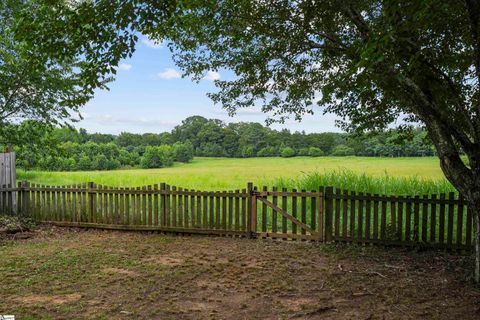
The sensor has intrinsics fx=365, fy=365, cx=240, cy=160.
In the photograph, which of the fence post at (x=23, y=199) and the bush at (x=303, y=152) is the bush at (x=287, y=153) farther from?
the fence post at (x=23, y=199)

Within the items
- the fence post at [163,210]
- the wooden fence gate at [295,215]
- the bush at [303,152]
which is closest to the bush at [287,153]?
the bush at [303,152]

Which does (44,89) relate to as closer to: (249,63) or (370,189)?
(249,63)

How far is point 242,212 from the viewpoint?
816 centimetres

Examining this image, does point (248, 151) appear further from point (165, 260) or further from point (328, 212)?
point (165, 260)

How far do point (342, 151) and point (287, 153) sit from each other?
9.44 ft

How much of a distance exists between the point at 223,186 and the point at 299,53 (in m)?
7.93

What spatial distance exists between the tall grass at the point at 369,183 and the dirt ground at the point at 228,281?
205 inches

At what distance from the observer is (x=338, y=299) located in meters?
4.45

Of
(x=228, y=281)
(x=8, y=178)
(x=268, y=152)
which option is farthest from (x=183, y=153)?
(x=228, y=281)

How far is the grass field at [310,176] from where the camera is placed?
12097 millimetres

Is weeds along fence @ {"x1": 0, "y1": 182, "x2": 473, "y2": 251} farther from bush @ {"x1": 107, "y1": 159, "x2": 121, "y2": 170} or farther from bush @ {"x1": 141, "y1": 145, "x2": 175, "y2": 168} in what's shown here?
bush @ {"x1": 107, "y1": 159, "x2": 121, "y2": 170}

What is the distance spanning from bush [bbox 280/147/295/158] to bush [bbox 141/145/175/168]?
744cm

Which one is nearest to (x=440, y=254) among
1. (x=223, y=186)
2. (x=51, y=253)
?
(x=51, y=253)

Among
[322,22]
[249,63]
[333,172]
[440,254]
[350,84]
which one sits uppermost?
[322,22]
